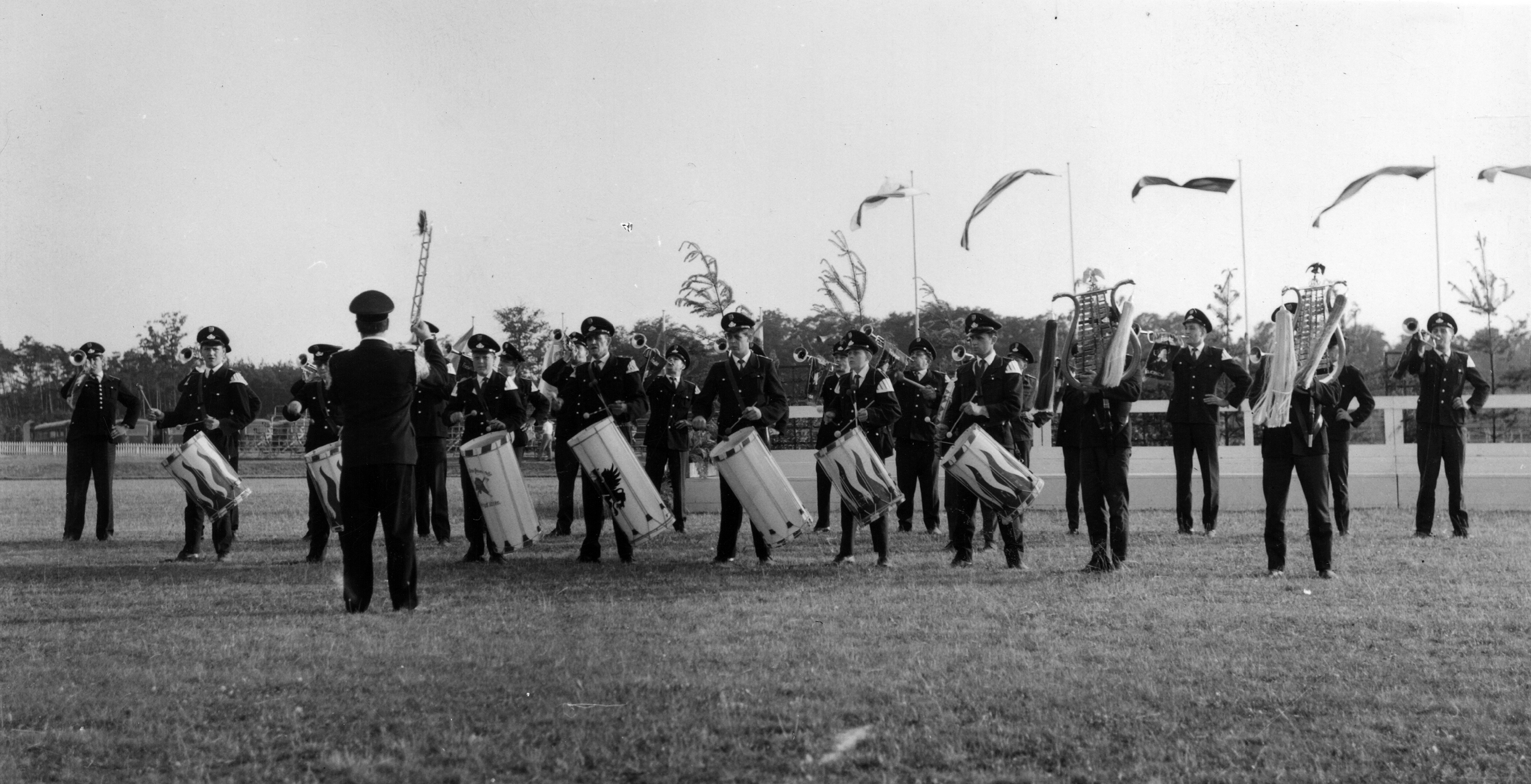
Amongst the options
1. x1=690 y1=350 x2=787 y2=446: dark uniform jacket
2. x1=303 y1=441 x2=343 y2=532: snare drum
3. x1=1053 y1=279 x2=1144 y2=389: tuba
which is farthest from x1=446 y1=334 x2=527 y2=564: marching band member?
x1=1053 y1=279 x2=1144 y2=389: tuba

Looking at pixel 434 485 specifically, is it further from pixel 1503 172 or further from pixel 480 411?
pixel 1503 172

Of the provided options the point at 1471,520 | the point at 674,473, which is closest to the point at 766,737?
the point at 674,473

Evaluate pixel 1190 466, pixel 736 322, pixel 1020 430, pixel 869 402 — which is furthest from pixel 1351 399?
pixel 736 322

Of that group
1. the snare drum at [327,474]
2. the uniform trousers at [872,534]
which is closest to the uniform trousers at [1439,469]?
the uniform trousers at [872,534]

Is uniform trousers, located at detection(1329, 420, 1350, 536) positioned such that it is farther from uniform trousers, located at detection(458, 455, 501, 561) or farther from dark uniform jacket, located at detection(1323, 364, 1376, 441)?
uniform trousers, located at detection(458, 455, 501, 561)

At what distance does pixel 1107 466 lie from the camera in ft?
28.0

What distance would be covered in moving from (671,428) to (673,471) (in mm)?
527

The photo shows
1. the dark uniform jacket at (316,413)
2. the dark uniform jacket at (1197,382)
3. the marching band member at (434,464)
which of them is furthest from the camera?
the dark uniform jacket at (1197,382)

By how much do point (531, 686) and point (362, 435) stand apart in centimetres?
254

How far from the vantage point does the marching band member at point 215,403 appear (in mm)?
10297

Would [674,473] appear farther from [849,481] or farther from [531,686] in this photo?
[531,686]

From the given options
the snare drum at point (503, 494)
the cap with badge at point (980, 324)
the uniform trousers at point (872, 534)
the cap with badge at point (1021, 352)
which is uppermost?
the cap with badge at point (980, 324)

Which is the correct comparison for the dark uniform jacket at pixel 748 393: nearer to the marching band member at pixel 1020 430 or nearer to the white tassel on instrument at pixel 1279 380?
the marching band member at pixel 1020 430

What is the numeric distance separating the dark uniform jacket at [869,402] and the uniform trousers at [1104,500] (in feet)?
5.12
